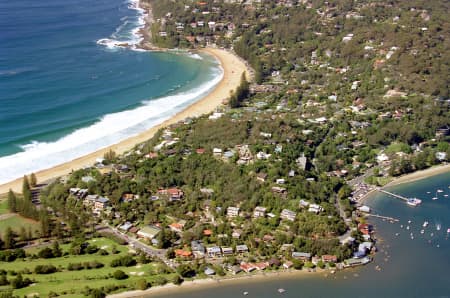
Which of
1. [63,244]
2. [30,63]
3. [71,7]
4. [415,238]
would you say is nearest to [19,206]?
[63,244]

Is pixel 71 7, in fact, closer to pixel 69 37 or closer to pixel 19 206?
pixel 69 37

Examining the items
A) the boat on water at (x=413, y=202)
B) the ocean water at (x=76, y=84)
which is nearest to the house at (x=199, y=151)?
the ocean water at (x=76, y=84)

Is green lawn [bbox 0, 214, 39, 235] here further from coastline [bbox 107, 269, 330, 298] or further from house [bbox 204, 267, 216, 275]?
house [bbox 204, 267, 216, 275]

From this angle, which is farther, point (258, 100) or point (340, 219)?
point (258, 100)

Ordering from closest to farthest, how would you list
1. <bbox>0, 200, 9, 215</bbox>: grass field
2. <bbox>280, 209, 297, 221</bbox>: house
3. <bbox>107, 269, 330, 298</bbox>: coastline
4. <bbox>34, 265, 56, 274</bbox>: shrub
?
1. <bbox>107, 269, 330, 298</bbox>: coastline
2. <bbox>34, 265, 56, 274</bbox>: shrub
3. <bbox>280, 209, 297, 221</bbox>: house
4. <bbox>0, 200, 9, 215</bbox>: grass field

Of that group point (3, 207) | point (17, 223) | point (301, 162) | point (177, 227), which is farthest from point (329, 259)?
point (3, 207)

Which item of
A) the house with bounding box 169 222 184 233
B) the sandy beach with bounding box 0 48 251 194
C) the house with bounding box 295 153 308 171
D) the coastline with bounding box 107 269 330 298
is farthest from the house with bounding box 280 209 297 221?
the sandy beach with bounding box 0 48 251 194

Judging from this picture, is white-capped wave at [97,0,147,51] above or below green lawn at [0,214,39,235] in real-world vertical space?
above
